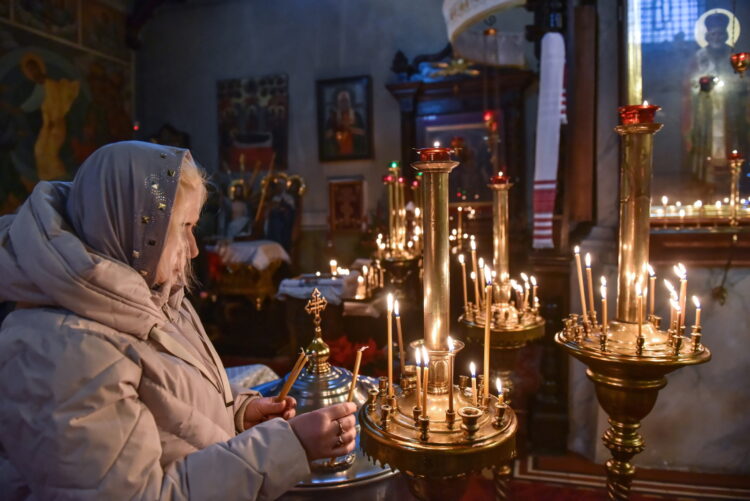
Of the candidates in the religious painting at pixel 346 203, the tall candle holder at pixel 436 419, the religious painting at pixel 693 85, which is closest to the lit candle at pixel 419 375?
the tall candle holder at pixel 436 419

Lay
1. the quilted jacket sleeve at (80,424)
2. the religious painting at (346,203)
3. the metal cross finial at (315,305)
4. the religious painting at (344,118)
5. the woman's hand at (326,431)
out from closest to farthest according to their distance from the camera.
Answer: the quilted jacket sleeve at (80,424) → the woman's hand at (326,431) → the metal cross finial at (315,305) → the religious painting at (344,118) → the religious painting at (346,203)

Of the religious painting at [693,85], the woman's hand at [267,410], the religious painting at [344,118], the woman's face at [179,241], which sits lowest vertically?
the woman's hand at [267,410]

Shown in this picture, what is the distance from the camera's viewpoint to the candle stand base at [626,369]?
1.50 meters

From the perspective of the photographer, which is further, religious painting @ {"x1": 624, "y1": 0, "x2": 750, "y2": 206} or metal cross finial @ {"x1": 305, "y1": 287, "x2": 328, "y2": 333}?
religious painting @ {"x1": 624, "y1": 0, "x2": 750, "y2": 206}

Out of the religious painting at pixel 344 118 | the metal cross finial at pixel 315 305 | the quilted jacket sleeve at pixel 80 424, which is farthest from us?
the religious painting at pixel 344 118

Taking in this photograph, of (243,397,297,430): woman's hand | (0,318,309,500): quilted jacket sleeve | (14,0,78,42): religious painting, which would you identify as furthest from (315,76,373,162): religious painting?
(0,318,309,500): quilted jacket sleeve

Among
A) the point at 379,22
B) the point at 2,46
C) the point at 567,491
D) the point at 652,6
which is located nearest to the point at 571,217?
the point at 652,6

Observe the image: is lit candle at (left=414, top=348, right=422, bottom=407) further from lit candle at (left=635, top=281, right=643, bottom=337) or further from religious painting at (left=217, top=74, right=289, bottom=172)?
religious painting at (left=217, top=74, right=289, bottom=172)

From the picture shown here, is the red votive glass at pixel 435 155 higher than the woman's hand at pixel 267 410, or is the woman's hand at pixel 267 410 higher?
the red votive glass at pixel 435 155

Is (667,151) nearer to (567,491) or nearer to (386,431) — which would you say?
(567,491)

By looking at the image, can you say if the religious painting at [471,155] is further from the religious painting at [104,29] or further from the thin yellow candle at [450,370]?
the religious painting at [104,29]

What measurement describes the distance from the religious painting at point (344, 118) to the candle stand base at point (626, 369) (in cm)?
668

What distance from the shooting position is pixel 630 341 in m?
1.63

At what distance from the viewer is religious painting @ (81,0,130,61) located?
27.6ft
